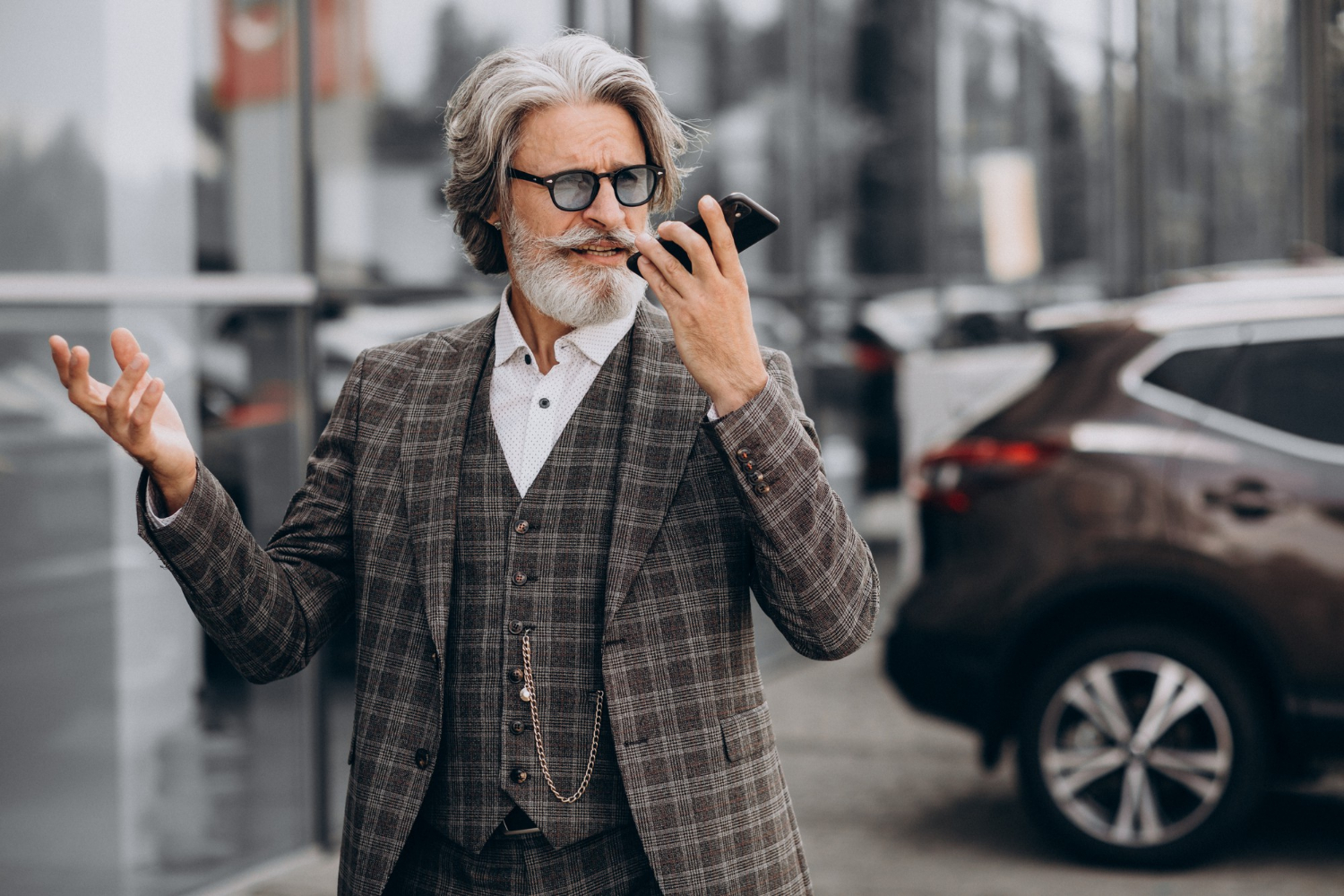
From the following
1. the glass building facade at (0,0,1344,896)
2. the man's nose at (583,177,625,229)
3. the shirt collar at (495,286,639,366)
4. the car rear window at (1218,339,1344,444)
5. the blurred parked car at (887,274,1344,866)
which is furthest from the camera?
the car rear window at (1218,339,1344,444)

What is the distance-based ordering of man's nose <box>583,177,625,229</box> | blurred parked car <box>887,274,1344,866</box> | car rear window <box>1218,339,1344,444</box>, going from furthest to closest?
car rear window <box>1218,339,1344,444</box>
blurred parked car <box>887,274,1344,866</box>
man's nose <box>583,177,625,229</box>

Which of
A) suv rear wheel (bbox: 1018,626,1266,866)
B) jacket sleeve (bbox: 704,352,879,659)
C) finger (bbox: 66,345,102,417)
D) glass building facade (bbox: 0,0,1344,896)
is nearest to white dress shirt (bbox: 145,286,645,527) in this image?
jacket sleeve (bbox: 704,352,879,659)

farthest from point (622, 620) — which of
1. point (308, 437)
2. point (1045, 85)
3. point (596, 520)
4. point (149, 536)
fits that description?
point (1045, 85)

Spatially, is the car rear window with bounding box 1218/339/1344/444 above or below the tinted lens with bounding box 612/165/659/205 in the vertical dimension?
below

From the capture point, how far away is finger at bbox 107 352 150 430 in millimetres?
1909

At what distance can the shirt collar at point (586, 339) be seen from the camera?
2.21 metres

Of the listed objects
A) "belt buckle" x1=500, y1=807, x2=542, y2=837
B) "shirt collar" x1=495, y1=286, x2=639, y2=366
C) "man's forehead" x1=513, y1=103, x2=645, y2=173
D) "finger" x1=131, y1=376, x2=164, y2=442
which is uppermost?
"man's forehead" x1=513, y1=103, x2=645, y2=173

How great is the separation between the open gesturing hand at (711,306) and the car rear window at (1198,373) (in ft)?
11.3

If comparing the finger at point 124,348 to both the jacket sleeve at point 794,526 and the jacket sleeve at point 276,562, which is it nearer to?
the jacket sleeve at point 276,562

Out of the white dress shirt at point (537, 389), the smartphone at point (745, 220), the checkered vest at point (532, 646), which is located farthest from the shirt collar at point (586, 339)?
the smartphone at point (745, 220)

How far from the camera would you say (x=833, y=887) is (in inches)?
190

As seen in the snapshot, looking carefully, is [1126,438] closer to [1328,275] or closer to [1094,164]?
[1328,275]

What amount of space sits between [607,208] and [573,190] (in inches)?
2.0

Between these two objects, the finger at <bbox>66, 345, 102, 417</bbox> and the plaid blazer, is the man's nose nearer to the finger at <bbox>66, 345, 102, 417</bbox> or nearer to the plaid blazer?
the plaid blazer
